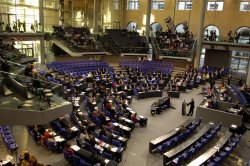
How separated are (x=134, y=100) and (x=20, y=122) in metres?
12.6

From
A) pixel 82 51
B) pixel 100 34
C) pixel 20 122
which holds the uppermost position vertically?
pixel 100 34

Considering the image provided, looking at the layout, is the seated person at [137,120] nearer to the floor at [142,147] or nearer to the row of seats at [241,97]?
the floor at [142,147]

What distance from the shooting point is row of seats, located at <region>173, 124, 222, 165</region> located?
1109 cm

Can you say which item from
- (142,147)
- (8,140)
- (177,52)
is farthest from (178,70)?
(8,140)

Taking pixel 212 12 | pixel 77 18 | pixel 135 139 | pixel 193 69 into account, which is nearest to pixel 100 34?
pixel 77 18

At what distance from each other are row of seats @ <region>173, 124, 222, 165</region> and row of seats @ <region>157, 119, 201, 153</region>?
A: 2.98 feet

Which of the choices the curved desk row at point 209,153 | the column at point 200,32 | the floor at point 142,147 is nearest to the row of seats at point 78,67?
the floor at point 142,147

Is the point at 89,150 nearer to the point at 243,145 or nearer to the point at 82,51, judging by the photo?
the point at 243,145

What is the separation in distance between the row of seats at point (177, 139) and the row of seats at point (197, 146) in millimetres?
908

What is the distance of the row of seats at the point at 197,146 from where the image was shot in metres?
11.1

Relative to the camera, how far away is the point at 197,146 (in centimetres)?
1245

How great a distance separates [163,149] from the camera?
1261 centimetres

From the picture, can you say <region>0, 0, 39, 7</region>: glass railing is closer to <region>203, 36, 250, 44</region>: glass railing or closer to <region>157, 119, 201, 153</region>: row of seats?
<region>203, 36, 250, 44</region>: glass railing

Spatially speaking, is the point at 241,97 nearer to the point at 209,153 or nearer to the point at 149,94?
the point at 149,94
